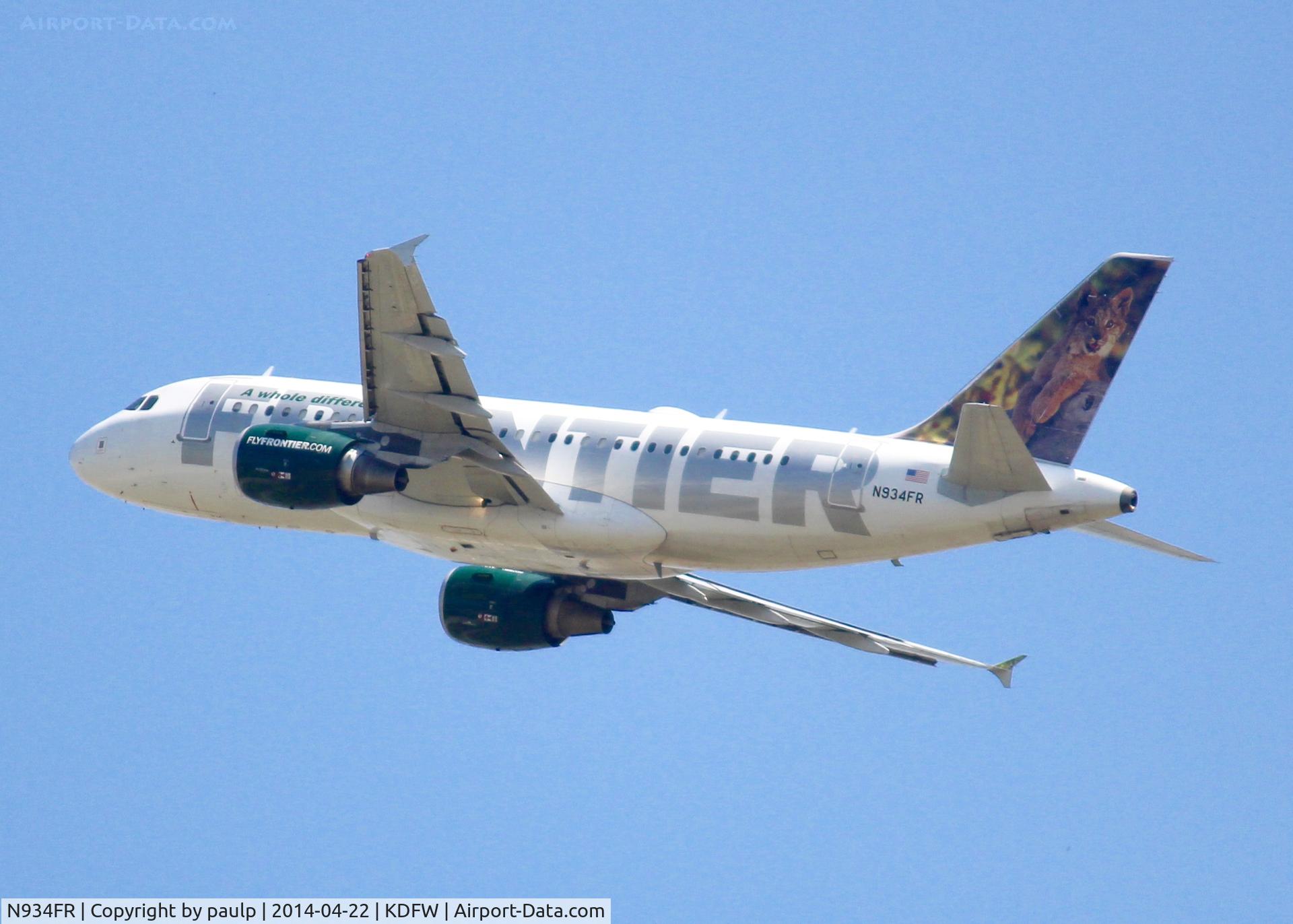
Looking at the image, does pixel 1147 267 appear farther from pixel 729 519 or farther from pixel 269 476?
pixel 269 476

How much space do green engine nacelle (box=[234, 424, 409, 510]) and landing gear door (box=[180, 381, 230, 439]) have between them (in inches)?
169

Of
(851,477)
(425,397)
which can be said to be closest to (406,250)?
(425,397)

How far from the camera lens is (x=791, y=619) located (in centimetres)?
4541

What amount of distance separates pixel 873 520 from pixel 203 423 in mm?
15663

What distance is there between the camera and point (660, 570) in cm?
4062

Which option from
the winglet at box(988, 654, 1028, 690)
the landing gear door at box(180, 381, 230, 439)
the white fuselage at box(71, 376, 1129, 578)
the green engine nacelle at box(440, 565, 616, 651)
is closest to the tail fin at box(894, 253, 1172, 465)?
the white fuselage at box(71, 376, 1129, 578)

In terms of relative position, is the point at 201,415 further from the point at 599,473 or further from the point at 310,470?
the point at 599,473

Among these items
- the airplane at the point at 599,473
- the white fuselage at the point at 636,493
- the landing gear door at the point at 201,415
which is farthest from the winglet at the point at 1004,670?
the landing gear door at the point at 201,415

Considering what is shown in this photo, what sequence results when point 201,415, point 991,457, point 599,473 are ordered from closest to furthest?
point 991,457, point 599,473, point 201,415

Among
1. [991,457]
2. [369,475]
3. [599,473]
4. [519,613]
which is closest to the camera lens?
[991,457]

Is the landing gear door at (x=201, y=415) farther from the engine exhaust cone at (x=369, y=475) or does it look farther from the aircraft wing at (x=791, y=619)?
the aircraft wing at (x=791, y=619)

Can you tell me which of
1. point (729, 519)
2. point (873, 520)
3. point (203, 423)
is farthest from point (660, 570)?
point (203, 423)

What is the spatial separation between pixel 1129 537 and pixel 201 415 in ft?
66.4

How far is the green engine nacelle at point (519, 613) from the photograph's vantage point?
44.8 meters
